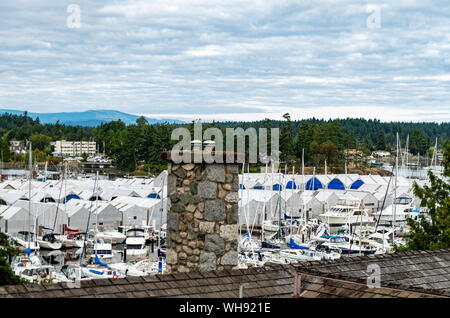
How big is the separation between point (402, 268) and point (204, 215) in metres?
2.91

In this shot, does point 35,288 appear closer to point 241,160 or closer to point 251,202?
point 241,160

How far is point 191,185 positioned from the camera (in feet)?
24.2

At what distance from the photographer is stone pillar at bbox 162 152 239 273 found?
7277 mm

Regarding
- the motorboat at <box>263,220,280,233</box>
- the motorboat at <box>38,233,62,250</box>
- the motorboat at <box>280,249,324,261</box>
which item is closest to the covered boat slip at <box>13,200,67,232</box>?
the motorboat at <box>38,233,62,250</box>

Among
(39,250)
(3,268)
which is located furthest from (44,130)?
(3,268)

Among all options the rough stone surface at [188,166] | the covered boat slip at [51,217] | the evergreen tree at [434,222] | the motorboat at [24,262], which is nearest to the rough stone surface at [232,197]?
the rough stone surface at [188,166]

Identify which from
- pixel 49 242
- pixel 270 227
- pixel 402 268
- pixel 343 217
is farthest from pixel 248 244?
pixel 402 268

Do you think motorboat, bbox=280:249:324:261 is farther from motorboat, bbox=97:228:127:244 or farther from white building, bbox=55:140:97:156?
white building, bbox=55:140:97:156

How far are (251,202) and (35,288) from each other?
122 feet

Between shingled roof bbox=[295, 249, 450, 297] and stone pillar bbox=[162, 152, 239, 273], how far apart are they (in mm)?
1033

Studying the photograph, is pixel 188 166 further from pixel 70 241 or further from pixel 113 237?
pixel 113 237

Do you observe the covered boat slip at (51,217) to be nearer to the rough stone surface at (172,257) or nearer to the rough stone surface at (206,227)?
the rough stone surface at (172,257)

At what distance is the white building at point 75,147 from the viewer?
161 metres
